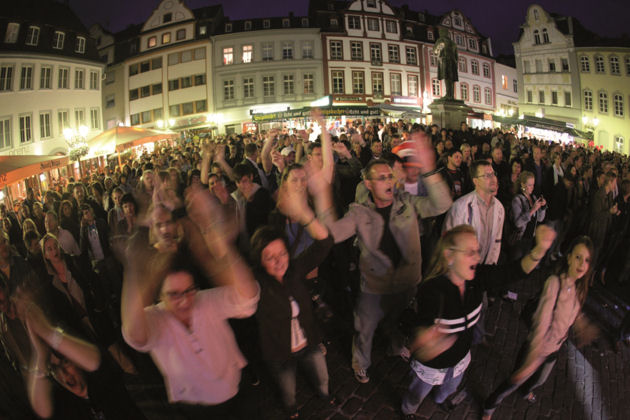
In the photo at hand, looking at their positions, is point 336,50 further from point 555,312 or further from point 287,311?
point 287,311

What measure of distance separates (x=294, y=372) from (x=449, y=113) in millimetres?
14996

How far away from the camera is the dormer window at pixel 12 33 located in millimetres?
25694

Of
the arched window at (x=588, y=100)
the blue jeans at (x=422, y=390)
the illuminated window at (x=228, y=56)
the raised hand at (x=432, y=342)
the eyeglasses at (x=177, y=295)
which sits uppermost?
the illuminated window at (x=228, y=56)

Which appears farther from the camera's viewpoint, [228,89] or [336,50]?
[336,50]

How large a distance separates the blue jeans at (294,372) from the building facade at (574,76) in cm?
4314

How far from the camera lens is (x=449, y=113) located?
51.0 ft

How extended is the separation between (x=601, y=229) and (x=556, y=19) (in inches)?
1887

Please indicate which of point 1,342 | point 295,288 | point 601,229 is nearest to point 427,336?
point 295,288

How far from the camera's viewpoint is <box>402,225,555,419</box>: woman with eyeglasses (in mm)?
2578

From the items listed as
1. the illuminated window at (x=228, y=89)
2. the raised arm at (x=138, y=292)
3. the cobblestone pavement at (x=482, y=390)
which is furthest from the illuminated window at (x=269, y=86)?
the raised arm at (x=138, y=292)

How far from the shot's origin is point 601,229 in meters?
5.48

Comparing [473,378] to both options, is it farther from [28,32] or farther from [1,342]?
[28,32]

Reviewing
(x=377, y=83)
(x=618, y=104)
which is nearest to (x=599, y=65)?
(x=618, y=104)

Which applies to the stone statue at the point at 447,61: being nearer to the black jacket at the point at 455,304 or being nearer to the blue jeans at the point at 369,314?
the blue jeans at the point at 369,314
